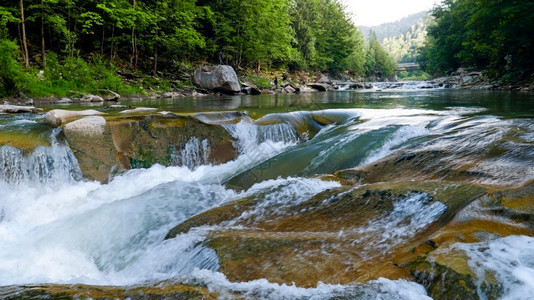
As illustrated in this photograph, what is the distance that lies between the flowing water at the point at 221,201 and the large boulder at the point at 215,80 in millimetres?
14425

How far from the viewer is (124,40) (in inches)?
810

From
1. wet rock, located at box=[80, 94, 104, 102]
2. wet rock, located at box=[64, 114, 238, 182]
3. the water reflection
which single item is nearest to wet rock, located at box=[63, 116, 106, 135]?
wet rock, located at box=[64, 114, 238, 182]

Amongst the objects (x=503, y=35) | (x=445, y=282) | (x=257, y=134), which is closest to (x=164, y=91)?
(x=257, y=134)

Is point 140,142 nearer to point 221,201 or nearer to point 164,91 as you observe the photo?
point 221,201

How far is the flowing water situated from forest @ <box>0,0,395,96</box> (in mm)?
9721

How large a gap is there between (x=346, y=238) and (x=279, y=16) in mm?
29105

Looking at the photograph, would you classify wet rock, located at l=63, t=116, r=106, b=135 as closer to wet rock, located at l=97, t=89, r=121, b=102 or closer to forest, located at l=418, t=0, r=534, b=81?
wet rock, located at l=97, t=89, r=121, b=102

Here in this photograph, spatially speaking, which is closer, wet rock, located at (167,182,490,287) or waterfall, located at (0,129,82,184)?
wet rock, located at (167,182,490,287)

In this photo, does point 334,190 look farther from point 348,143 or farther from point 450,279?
point 348,143

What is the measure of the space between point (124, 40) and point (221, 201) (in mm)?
19844

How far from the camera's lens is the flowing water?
2.03 meters

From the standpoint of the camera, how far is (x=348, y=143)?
20.7 feet

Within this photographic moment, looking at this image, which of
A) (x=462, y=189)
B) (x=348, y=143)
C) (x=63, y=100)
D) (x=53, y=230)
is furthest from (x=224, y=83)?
(x=462, y=189)

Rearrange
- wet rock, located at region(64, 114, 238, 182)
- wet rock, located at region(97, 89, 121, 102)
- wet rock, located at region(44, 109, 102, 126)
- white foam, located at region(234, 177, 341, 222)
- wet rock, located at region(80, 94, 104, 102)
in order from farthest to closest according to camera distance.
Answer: wet rock, located at region(97, 89, 121, 102), wet rock, located at region(80, 94, 104, 102), wet rock, located at region(44, 109, 102, 126), wet rock, located at region(64, 114, 238, 182), white foam, located at region(234, 177, 341, 222)
